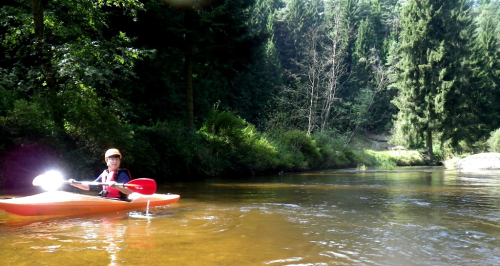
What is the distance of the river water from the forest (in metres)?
3.98

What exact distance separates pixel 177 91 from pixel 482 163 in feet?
55.0

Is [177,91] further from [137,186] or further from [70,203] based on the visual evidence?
[70,203]

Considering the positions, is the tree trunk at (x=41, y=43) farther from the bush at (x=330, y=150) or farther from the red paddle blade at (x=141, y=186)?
the bush at (x=330, y=150)

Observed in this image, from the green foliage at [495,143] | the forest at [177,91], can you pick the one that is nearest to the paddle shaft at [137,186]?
the forest at [177,91]

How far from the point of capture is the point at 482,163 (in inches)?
809

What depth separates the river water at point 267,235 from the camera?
3.66 m

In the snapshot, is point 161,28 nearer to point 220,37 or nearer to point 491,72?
point 220,37

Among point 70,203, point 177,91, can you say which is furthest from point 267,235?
point 177,91

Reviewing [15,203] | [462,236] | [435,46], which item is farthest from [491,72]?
[15,203]

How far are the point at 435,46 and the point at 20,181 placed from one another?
2631 centimetres

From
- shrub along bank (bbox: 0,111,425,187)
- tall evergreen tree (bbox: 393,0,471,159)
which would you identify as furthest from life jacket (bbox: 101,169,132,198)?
tall evergreen tree (bbox: 393,0,471,159)

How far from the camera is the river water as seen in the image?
366 cm

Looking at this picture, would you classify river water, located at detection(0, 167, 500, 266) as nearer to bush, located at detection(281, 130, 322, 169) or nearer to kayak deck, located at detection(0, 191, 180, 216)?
kayak deck, located at detection(0, 191, 180, 216)

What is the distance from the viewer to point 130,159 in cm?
1105
